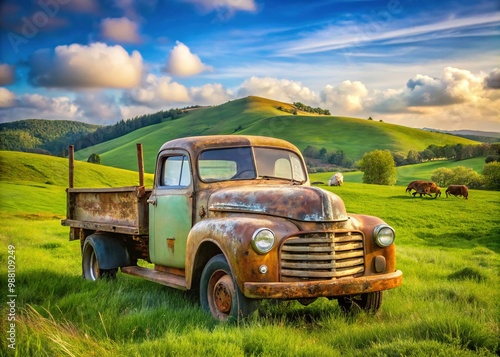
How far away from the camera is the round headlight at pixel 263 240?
211 inches

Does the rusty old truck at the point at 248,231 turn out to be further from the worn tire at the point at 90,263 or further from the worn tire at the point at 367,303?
the worn tire at the point at 90,263

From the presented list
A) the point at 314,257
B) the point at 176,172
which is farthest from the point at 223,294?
the point at 176,172

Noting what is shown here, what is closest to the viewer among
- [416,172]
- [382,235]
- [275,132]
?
[382,235]

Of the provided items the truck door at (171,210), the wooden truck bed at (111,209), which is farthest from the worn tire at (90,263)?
the truck door at (171,210)

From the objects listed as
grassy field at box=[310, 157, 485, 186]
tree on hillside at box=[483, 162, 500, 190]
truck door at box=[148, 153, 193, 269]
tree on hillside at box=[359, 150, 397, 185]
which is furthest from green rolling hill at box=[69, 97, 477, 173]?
truck door at box=[148, 153, 193, 269]

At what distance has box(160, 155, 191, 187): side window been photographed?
7.17 meters

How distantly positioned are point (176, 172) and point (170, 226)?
2.51 feet

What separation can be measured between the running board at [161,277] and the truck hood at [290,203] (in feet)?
3.87

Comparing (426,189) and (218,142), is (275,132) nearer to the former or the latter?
(426,189)

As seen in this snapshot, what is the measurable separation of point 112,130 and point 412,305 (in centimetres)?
13458

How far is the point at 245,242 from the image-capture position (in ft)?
17.7

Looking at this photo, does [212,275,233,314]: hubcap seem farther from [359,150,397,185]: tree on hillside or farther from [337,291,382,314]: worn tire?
[359,150,397,185]: tree on hillside

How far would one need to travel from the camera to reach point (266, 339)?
4.69 metres

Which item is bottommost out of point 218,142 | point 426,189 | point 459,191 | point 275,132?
point 459,191
